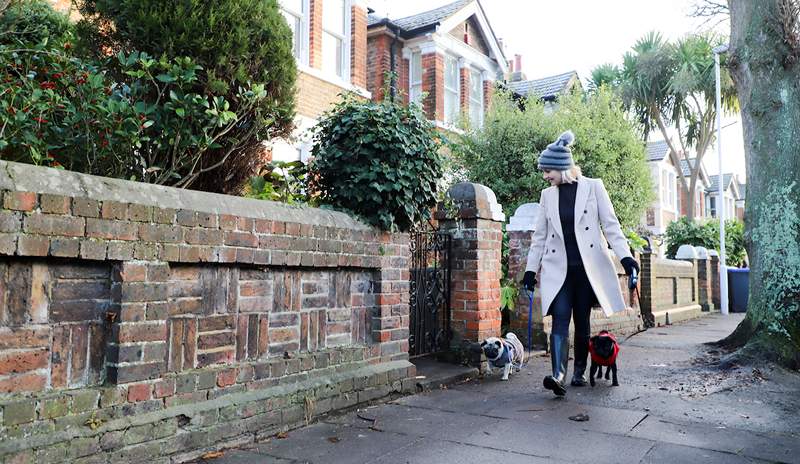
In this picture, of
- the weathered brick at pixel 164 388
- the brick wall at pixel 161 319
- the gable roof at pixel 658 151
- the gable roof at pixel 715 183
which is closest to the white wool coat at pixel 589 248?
the brick wall at pixel 161 319

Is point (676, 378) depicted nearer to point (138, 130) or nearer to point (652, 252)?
point (138, 130)

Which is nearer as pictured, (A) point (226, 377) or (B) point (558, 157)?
(A) point (226, 377)

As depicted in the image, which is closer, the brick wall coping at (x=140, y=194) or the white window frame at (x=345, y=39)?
the brick wall coping at (x=140, y=194)

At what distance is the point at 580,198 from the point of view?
524cm

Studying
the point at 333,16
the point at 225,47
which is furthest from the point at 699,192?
the point at 225,47

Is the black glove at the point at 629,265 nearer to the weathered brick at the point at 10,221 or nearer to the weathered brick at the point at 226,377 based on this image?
the weathered brick at the point at 226,377

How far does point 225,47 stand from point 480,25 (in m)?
15.7

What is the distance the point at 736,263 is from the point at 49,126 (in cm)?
2431

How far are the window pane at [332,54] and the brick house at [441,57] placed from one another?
2.17 metres

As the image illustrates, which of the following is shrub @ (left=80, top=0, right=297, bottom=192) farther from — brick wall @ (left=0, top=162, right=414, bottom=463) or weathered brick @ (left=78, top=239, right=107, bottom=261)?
weathered brick @ (left=78, top=239, right=107, bottom=261)

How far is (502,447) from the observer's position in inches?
Answer: 137

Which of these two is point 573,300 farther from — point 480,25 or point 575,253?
point 480,25

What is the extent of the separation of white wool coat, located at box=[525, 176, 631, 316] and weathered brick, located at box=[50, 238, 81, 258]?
11.8ft

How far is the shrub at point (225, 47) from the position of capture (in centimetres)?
380
